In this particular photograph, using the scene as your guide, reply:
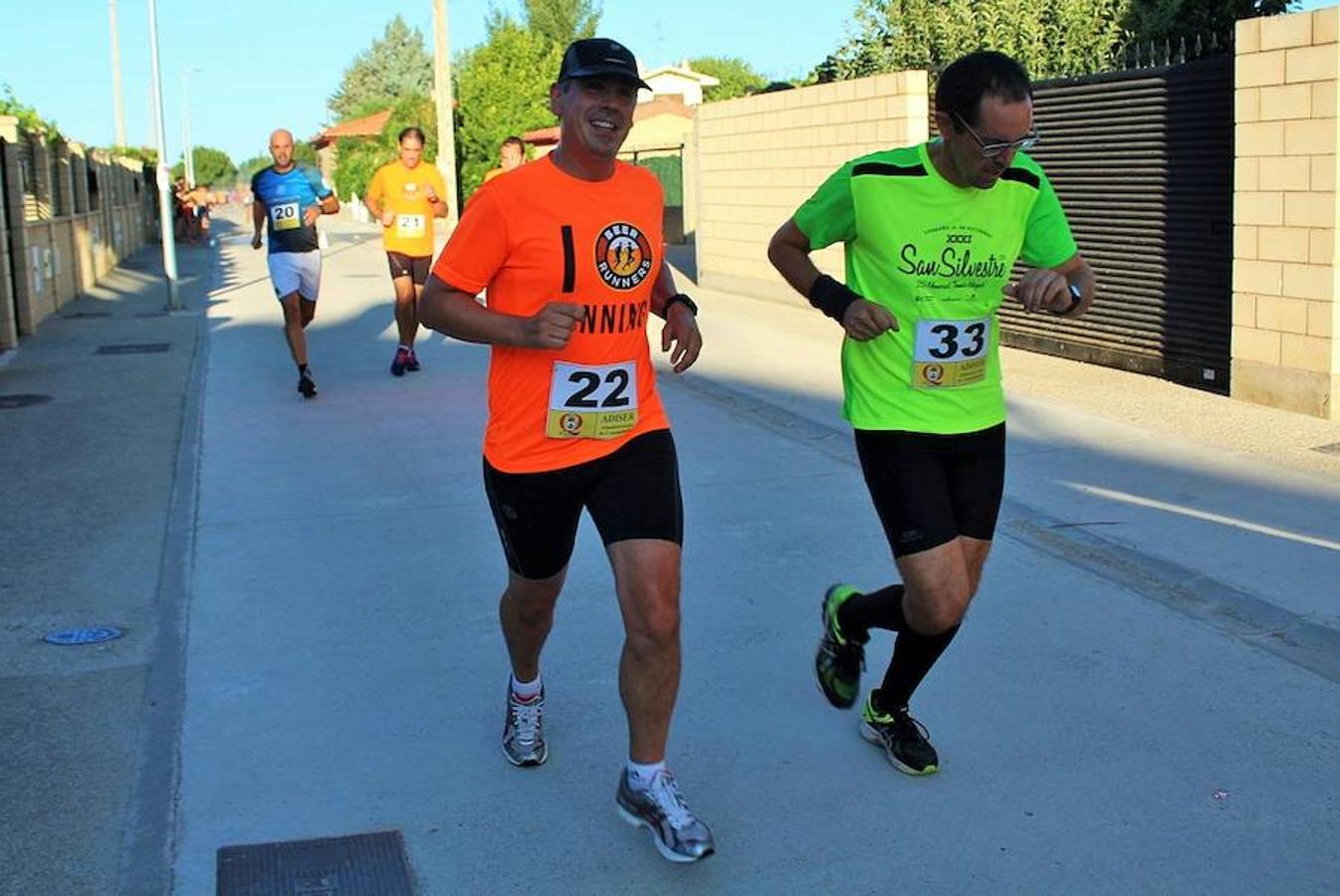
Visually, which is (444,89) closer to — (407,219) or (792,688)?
(407,219)

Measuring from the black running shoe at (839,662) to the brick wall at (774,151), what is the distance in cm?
1068

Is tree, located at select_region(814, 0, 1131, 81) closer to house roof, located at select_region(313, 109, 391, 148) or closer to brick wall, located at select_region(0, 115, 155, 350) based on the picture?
brick wall, located at select_region(0, 115, 155, 350)

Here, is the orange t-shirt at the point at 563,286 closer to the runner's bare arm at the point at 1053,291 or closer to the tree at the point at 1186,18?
the runner's bare arm at the point at 1053,291

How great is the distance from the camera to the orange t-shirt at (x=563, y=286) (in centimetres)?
396

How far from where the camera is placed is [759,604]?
5996 millimetres

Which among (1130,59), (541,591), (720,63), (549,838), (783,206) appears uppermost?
Result: (720,63)

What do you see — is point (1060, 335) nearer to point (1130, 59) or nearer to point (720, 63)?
point (1130, 59)

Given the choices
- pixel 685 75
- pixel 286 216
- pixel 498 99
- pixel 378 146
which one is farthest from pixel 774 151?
pixel 685 75

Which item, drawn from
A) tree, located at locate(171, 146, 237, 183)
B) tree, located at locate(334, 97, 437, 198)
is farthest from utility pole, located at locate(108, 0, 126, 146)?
tree, located at locate(171, 146, 237, 183)

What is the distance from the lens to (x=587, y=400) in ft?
13.1

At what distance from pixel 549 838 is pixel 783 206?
1483 centimetres

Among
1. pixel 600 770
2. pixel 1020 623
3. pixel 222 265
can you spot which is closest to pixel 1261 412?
pixel 1020 623

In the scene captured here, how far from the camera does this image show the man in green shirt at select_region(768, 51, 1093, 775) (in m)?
4.15

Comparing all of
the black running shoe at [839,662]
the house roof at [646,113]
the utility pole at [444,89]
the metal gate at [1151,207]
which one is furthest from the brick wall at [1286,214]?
the utility pole at [444,89]
